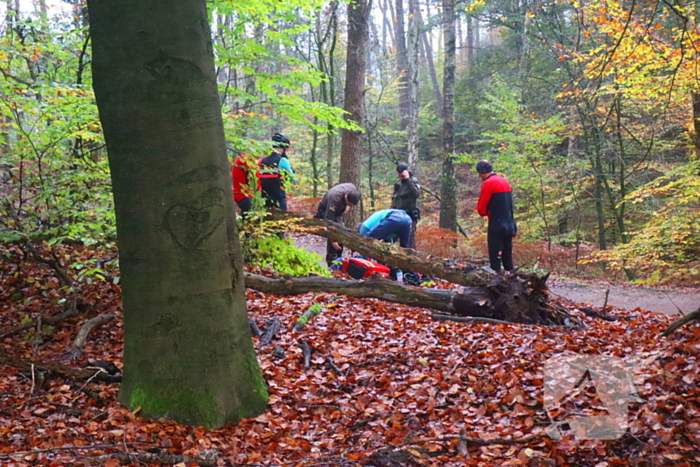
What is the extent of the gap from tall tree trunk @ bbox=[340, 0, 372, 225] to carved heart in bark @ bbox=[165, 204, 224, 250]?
8344mm

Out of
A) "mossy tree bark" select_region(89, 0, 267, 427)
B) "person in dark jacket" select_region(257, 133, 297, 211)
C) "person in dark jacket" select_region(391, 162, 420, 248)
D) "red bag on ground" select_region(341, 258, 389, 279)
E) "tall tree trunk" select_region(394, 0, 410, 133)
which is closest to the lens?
"mossy tree bark" select_region(89, 0, 267, 427)

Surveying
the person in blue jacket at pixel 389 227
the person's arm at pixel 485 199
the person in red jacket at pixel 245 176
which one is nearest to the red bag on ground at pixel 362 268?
the person in blue jacket at pixel 389 227

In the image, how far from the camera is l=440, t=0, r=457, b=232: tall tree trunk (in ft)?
50.6

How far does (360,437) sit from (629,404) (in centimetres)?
187

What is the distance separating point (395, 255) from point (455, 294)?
1.88 m

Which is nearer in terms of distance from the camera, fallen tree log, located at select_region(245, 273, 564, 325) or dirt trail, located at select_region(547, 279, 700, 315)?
fallen tree log, located at select_region(245, 273, 564, 325)

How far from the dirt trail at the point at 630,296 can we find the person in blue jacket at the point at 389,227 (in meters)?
3.14

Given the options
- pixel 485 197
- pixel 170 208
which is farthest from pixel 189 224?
pixel 485 197

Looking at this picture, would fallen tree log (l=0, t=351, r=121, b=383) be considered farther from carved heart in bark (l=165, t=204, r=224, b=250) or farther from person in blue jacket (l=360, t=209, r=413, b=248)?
person in blue jacket (l=360, t=209, r=413, b=248)

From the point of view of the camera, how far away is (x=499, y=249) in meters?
8.88

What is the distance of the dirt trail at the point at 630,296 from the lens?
356 inches

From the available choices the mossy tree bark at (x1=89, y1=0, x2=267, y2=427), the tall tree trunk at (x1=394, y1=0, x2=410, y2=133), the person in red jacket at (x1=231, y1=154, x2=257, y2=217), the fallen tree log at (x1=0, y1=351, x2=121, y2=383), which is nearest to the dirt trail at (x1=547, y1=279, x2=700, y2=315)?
the person in red jacket at (x1=231, y1=154, x2=257, y2=217)

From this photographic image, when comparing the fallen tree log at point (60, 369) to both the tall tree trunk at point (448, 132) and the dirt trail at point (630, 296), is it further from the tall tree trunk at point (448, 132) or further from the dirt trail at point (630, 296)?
the tall tree trunk at point (448, 132)

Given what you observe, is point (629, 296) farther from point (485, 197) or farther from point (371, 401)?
point (371, 401)
